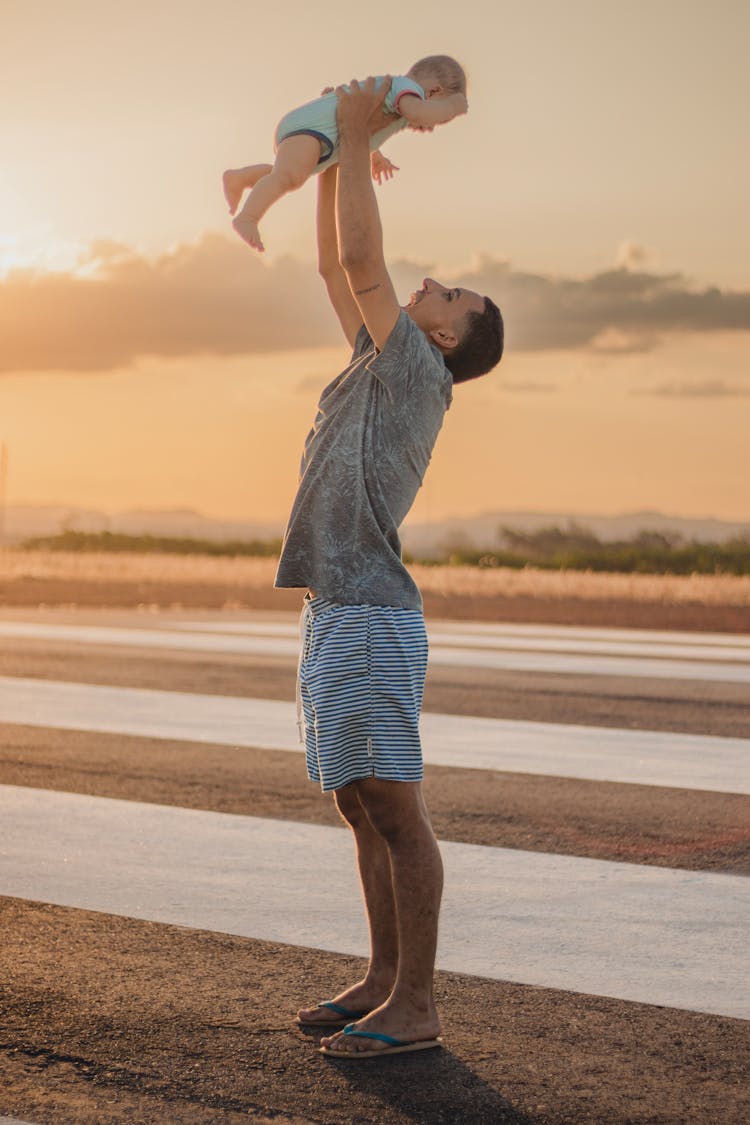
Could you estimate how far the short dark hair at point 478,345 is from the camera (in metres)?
3.61

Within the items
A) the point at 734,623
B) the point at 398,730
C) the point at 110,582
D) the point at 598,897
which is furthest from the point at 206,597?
the point at 398,730

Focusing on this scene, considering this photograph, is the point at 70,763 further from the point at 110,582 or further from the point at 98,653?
the point at 110,582

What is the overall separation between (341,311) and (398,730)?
1.12 meters

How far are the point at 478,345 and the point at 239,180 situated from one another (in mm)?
750

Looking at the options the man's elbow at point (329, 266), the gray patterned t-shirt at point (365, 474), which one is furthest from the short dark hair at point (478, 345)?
the man's elbow at point (329, 266)

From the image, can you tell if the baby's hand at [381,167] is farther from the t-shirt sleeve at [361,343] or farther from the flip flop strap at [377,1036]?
the flip flop strap at [377,1036]

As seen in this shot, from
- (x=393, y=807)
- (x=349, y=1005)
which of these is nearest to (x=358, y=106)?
(x=393, y=807)

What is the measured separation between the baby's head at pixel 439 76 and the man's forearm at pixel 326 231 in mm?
357

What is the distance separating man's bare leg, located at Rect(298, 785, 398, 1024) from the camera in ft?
11.9

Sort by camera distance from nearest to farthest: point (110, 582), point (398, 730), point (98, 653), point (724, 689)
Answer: point (398, 730) < point (724, 689) < point (98, 653) < point (110, 582)

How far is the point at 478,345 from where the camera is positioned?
143 inches

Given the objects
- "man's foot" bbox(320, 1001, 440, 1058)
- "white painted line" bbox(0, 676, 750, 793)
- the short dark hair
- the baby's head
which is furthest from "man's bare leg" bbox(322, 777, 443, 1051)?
"white painted line" bbox(0, 676, 750, 793)

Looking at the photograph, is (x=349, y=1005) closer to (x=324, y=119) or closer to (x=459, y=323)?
(x=459, y=323)

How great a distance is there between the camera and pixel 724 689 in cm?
1091
